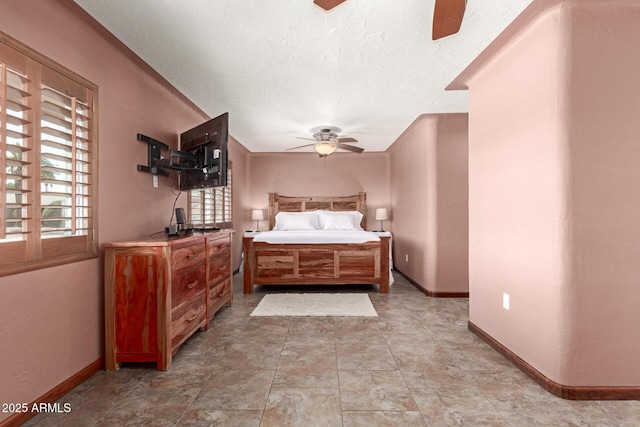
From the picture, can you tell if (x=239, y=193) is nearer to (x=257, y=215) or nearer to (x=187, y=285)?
(x=257, y=215)

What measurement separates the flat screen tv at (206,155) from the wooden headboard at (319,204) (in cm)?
330

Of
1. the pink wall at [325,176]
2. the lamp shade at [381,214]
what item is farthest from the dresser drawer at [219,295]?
the lamp shade at [381,214]

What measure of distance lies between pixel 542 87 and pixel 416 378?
214 centimetres

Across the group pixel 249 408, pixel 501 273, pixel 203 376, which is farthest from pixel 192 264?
pixel 501 273

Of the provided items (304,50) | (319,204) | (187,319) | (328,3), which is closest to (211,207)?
(187,319)

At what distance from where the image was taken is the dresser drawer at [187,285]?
7.53ft

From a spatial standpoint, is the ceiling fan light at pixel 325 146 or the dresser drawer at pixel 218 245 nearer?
the dresser drawer at pixel 218 245

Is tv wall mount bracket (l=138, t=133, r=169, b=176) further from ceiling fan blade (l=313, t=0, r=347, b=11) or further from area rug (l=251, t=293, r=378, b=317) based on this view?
ceiling fan blade (l=313, t=0, r=347, b=11)

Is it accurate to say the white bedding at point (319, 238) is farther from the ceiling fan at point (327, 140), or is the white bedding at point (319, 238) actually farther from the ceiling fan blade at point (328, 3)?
the ceiling fan blade at point (328, 3)

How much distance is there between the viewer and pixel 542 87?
198 cm

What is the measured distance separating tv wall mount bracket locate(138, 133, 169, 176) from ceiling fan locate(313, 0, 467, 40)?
6.78ft

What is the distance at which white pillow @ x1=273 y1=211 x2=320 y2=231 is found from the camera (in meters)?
5.79

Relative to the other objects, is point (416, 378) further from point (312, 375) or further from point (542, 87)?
point (542, 87)

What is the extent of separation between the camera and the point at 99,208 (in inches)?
86.4
